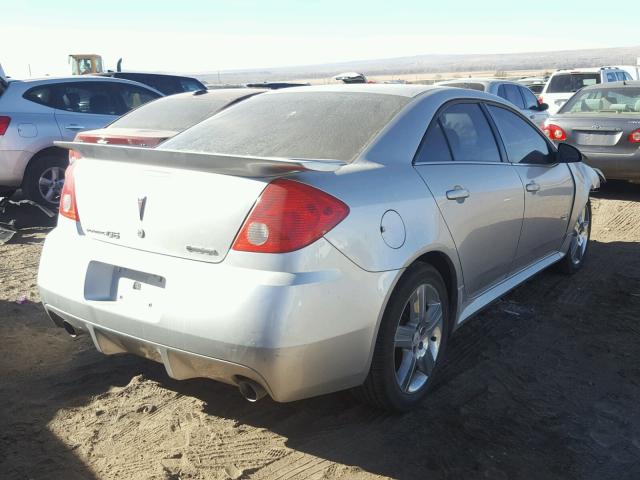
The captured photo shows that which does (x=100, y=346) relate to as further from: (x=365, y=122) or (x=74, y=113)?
(x=74, y=113)

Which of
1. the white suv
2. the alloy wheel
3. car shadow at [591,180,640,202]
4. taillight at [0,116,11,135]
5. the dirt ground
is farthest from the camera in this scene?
the white suv

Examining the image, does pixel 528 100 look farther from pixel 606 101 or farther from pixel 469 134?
pixel 469 134

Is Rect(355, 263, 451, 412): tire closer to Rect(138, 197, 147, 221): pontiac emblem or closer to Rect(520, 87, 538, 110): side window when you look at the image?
Rect(138, 197, 147, 221): pontiac emblem

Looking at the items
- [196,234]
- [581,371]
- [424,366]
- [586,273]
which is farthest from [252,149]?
[586,273]

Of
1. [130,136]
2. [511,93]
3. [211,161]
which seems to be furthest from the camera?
[511,93]

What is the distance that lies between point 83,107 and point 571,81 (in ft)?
43.5

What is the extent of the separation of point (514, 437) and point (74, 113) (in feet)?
22.8

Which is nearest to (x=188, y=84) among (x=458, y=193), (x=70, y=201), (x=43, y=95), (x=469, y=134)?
(x=43, y=95)

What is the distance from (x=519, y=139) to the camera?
4594mm

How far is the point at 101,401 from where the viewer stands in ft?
11.2

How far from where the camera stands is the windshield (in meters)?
9.59

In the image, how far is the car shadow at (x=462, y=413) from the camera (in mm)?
2918

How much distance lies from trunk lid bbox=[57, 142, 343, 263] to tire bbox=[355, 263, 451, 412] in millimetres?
726

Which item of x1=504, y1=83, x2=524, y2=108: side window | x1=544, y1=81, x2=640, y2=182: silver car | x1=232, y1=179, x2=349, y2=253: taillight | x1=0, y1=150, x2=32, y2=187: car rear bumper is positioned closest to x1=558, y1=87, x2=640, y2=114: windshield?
x1=544, y1=81, x2=640, y2=182: silver car
